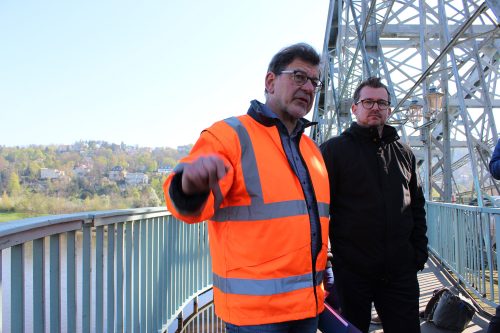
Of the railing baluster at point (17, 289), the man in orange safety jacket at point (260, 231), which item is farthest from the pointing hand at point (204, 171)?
the railing baluster at point (17, 289)

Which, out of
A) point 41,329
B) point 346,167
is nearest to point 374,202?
point 346,167

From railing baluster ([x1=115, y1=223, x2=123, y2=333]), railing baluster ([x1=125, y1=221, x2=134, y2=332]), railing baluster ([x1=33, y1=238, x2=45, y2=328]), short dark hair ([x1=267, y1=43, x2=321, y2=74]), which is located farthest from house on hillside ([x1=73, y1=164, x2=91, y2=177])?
short dark hair ([x1=267, y1=43, x2=321, y2=74])

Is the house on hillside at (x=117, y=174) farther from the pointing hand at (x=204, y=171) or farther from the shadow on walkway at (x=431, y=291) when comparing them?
the pointing hand at (x=204, y=171)

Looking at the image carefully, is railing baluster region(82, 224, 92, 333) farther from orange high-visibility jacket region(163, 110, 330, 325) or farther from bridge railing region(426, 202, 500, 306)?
bridge railing region(426, 202, 500, 306)

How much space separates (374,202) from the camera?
2238 mm

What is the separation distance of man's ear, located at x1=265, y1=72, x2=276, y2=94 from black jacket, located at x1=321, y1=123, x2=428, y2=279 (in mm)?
690

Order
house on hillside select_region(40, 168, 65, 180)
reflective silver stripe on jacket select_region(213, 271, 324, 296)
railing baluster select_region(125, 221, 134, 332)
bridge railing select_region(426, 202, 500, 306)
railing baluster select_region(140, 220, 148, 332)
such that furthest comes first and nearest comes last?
house on hillside select_region(40, 168, 65, 180) < bridge railing select_region(426, 202, 500, 306) < railing baluster select_region(140, 220, 148, 332) < railing baluster select_region(125, 221, 134, 332) < reflective silver stripe on jacket select_region(213, 271, 324, 296)

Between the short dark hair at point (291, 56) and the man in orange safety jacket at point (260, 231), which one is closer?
the man in orange safety jacket at point (260, 231)

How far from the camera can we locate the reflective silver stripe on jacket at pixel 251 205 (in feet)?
4.86

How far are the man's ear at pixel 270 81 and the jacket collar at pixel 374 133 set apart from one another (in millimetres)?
778

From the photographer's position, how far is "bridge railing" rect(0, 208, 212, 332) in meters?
1.72

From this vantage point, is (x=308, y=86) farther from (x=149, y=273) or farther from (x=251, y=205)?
(x=149, y=273)

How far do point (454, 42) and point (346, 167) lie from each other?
4700 millimetres

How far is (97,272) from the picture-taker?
2418 mm
